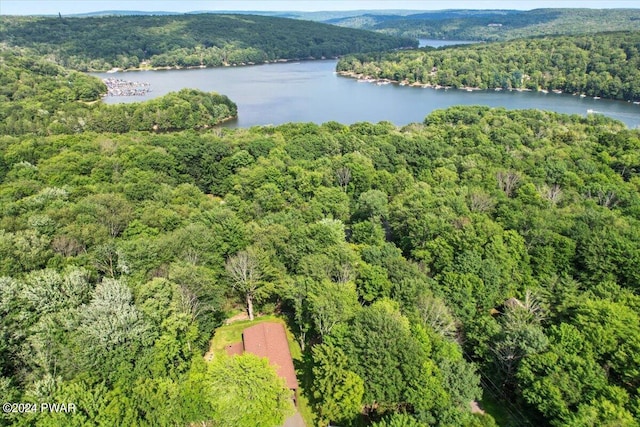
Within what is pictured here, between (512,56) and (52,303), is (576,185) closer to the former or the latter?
(52,303)

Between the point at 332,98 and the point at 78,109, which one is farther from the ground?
the point at 78,109

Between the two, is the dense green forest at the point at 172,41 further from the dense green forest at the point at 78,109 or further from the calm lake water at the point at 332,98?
the dense green forest at the point at 78,109

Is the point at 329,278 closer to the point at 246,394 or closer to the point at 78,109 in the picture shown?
the point at 246,394

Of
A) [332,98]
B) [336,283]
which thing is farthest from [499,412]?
[332,98]

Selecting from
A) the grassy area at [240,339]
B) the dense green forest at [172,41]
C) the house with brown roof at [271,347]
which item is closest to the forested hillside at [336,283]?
the grassy area at [240,339]

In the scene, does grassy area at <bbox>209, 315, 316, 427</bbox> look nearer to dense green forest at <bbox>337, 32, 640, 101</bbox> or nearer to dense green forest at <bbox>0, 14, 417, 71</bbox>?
dense green forest at <bbox>337, 32, 640, 101</bbox>

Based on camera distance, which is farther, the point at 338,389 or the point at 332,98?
Answer: the point at 332,98

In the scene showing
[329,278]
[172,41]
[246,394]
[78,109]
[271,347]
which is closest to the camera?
[246,394]

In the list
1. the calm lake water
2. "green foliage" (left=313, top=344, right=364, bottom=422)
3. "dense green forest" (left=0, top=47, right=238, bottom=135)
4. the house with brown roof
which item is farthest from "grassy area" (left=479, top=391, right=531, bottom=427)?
"dense green forest" (left=0, top=47, right=238, bottom=135)
